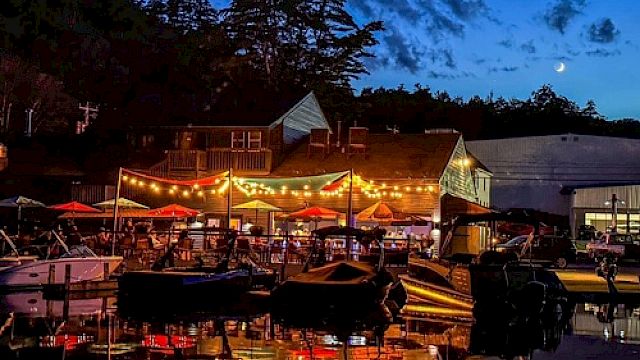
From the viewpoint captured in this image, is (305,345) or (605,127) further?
(605,127)

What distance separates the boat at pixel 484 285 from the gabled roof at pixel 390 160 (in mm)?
17359

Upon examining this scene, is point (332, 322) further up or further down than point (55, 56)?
further down

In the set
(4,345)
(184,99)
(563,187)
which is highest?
(184,99)

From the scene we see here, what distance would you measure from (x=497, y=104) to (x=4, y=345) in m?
78.5

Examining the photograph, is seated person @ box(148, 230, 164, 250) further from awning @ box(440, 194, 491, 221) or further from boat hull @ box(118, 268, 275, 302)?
awning @ box(440, 194, 491, 221)

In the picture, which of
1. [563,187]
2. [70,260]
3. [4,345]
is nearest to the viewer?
[4,345]

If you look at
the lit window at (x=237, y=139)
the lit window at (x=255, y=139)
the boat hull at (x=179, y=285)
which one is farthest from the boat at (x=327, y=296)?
the lit window at (x=237, y=139)

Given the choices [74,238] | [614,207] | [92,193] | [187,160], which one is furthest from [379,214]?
[614,207]

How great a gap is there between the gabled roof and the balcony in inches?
41.5

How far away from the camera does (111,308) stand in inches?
1092

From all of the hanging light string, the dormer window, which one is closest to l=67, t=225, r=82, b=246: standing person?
the hanging light string

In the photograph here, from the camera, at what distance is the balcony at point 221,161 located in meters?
49.2

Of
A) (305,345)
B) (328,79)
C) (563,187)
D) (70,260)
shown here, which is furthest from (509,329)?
(328,79)

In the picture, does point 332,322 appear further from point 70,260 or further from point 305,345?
point 70,260
